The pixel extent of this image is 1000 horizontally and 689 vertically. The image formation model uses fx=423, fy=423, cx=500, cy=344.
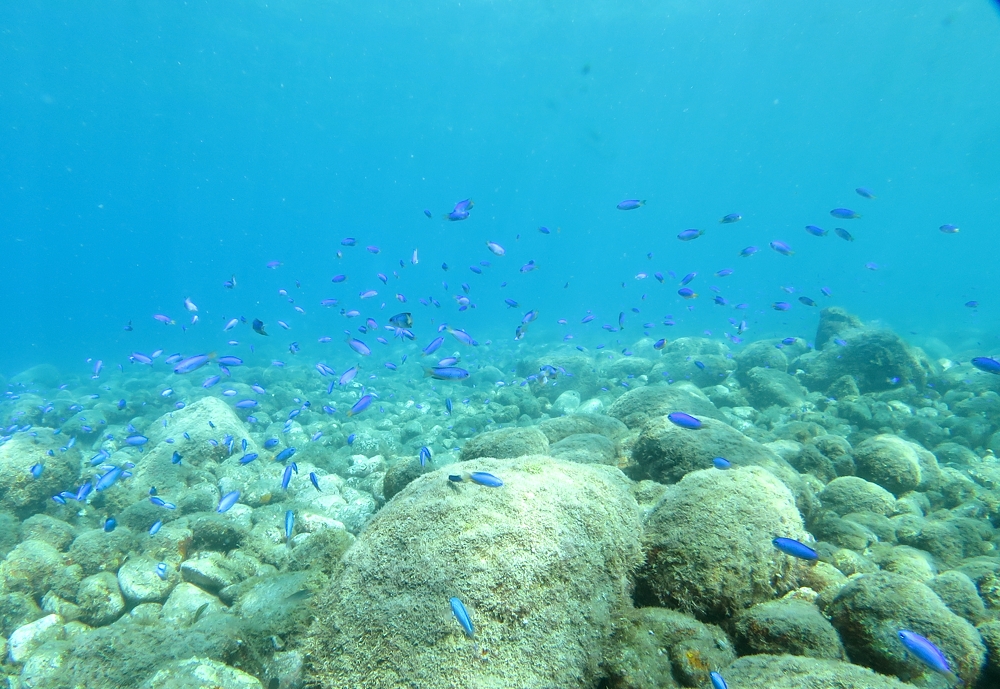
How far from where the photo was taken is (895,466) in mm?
6375

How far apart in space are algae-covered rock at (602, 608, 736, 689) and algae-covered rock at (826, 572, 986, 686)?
0.91 meters

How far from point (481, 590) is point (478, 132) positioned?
287 ft

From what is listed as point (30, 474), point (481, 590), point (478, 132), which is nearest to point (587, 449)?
point (481, 590)

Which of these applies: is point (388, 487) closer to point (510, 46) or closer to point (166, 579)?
point (166, 579)

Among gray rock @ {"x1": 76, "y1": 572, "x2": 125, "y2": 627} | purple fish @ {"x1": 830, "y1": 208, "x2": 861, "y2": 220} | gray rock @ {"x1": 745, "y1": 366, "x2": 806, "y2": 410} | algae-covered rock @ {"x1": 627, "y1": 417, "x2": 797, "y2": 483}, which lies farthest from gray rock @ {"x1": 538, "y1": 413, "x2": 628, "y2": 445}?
purple fish @ {"x1": 830, "y1": 208, "x2": 861, "y2": 220}

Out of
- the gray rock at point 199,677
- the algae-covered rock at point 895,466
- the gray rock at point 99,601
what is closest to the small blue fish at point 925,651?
the gray rock at point 199,677

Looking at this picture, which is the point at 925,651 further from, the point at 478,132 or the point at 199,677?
the point at 478,132

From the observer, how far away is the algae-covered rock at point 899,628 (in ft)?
8.74

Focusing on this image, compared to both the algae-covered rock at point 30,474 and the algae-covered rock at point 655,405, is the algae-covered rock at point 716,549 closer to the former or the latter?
the algae-covered rock at point 655,405

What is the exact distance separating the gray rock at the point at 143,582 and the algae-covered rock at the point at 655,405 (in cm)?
725

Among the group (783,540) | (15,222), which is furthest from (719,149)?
(15,222)

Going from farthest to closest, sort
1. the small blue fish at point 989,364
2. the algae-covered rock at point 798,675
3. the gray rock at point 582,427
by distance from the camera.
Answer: the gray rock at point 582,427
the small blue fish at point 989,364
the algae-covered rock at point 798,675

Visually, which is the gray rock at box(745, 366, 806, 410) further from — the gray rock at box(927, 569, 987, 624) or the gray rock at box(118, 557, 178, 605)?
the gray rock at box(118, 557, 178, 605)

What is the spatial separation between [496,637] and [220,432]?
30.7 ft
